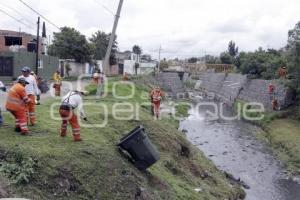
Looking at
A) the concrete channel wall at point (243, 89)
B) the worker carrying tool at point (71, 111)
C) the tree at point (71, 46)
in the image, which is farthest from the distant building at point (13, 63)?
the worker carrying tool at point (71, 111)

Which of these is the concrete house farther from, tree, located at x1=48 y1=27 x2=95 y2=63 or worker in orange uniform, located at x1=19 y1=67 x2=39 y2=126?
worker in orange uniform, located at x1=19 y1=67 x2=39 y2=126

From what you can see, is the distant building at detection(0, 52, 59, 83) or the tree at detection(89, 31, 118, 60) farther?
the tree at detection(89, 31, 118, 60)

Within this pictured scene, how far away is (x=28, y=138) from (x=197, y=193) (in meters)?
6.21

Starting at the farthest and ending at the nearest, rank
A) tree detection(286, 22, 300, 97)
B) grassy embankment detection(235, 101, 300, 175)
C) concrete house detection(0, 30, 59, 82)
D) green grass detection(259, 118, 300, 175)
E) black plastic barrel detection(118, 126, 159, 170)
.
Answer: concrete house detection(0, 30, 59, 82) → tree detection(286, 22, 300, 97) → grassy embankment detection(235, 101, 300, 175) → green grass detection(259, 118, 300, 175) → black plastic barrel detection(118, 126, 159, 170)

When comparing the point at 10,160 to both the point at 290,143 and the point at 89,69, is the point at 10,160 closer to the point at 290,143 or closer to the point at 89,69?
the point at 290,143

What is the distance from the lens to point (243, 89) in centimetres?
5700

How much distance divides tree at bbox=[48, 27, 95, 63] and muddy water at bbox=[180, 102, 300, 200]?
76.5 ft

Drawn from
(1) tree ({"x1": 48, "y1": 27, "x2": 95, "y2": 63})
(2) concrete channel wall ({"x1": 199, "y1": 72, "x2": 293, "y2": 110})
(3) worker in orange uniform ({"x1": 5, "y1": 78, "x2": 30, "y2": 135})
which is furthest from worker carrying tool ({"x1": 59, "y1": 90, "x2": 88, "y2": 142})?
(1) tree ({"x1": 48, "y1": 27, "x2": 95, "y2": 63})

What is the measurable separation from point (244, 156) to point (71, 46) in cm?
3836

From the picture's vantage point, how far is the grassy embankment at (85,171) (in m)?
9.98

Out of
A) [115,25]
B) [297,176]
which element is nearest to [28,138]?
[115,25]

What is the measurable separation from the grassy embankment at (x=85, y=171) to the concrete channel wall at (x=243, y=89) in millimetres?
26817

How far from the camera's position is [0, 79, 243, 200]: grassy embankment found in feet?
32.7

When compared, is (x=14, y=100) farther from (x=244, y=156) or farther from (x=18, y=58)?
(x=18, y=58)
